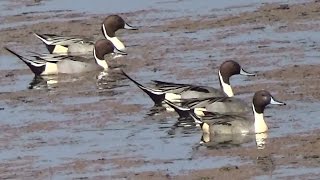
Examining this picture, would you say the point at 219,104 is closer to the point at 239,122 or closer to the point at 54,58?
the point at 239,122

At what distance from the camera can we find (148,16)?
84.2ft

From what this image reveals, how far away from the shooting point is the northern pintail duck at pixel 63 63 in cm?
2103

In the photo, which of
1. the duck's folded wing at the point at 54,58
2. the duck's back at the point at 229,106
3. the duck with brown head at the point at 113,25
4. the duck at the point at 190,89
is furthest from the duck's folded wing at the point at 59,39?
the duck's back at the point at 229,106

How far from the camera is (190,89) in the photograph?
57.2ft

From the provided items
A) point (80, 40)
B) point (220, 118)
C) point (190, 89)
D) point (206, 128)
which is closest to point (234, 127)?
point (220, 118)

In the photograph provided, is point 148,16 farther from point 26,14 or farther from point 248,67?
point 248,67

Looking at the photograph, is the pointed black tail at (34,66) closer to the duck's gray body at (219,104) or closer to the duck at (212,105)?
the duck at (212,105)

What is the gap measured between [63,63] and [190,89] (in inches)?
170

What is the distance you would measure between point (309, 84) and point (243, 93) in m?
0.87

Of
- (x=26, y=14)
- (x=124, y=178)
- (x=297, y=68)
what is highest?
(x=124, y=178)

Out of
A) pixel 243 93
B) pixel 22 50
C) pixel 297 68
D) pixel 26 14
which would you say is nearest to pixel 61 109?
pixel 243 93

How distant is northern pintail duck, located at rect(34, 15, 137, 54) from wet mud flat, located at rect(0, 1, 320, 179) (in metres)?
0.36

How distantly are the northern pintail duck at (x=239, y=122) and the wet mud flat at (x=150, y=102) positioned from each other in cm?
23

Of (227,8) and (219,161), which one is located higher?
(219,161)
